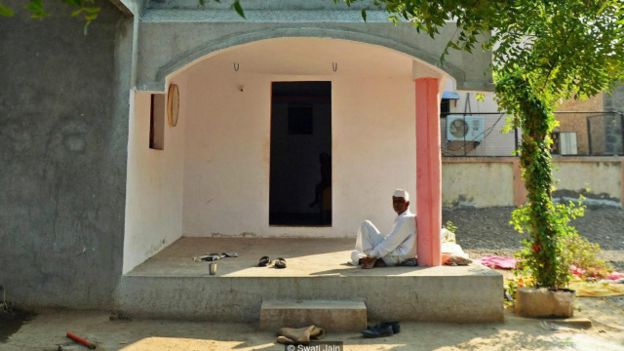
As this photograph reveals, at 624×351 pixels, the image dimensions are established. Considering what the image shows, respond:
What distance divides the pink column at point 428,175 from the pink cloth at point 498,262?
8.28ft

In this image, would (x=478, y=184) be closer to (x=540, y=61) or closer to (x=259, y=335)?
(x=540, y=61)

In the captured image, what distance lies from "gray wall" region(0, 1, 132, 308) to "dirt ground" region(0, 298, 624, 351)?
0.43 m

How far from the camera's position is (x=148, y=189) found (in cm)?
601

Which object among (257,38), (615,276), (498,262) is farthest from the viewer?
(498,262)

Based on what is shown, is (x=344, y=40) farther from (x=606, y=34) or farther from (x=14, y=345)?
(x=14, y=345)

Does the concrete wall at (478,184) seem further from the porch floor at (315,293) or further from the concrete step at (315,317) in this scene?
the concrete step at (315,317)

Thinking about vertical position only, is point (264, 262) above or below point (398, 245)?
below

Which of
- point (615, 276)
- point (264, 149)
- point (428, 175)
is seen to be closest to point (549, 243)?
point (428, 175)

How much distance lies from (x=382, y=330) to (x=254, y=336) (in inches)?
49.7

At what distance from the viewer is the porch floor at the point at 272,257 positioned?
505 cm

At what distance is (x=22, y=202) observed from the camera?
5043mm

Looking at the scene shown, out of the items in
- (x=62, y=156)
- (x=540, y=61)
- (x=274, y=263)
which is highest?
(x=540, y=61)

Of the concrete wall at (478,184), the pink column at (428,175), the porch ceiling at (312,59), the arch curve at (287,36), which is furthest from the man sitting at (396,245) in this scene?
the concrete wall at (478,184)

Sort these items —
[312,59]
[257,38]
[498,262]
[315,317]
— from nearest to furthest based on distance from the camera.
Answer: [315,317] → [257,38] → [312,59] → [498,262]
